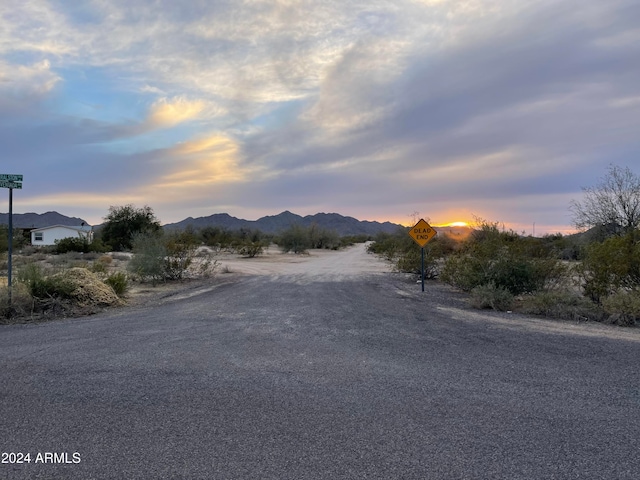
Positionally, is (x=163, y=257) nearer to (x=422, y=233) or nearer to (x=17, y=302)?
(x=17, y=302)

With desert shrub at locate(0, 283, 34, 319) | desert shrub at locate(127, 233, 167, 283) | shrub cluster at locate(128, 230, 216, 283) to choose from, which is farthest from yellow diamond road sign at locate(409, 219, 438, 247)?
desert shrub at locate(0, 283, 34, 319)

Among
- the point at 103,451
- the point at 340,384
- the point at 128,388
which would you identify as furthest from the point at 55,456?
the point at 340,384

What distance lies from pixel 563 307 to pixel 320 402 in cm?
983

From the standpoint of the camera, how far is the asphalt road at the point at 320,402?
13.0 ft

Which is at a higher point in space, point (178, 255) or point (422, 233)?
point (422, 233)

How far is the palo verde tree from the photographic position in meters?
58.5

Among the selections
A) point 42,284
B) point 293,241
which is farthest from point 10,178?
point 293,241

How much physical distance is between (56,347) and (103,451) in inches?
204

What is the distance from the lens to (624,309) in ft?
38.3

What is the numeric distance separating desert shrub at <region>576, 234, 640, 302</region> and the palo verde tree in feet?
170

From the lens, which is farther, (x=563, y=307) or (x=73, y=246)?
(x=73, y=246)

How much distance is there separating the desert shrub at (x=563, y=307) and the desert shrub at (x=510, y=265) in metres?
2.24

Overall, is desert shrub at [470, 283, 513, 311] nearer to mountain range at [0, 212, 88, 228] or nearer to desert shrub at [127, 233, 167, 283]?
desert shrub at [127, 233, 167, 283]

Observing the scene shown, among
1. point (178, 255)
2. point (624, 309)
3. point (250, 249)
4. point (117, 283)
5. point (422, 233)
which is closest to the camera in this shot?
point (624, 309)
